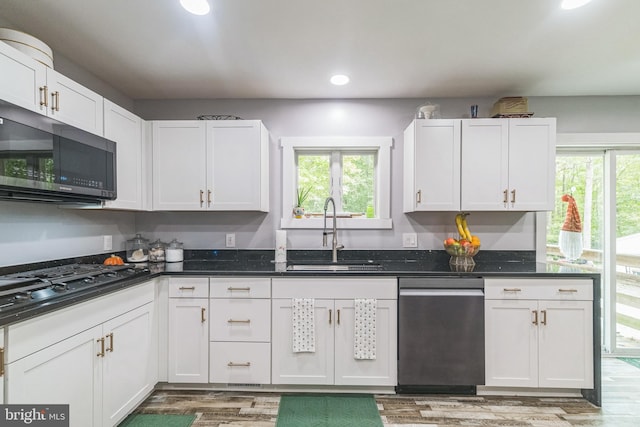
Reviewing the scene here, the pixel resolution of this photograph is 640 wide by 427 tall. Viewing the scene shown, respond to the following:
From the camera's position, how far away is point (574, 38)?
1.94m

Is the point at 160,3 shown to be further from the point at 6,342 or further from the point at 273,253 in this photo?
the point at 273,253

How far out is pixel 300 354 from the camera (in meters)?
2.21

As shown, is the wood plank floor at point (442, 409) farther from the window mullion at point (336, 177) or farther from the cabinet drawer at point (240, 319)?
the window mullion at point (336, 177)

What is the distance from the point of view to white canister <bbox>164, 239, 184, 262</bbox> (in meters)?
2.68

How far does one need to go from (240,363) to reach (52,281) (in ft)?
4.06

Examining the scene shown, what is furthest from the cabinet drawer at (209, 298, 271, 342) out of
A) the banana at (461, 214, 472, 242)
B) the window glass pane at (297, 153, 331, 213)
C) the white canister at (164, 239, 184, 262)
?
the banana at (461, 214, 472, 242)

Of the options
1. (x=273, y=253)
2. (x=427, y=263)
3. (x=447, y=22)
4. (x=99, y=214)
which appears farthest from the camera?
(x=273, y=253)

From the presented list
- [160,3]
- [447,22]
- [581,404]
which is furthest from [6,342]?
[581,404]

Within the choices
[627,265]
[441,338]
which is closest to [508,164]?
[441,338]

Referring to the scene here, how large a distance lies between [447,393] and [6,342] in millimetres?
2476

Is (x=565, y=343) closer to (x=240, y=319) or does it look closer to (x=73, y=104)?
(x=240, y=319)

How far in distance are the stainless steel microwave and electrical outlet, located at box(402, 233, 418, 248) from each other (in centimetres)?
229

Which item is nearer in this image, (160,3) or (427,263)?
(160,3)

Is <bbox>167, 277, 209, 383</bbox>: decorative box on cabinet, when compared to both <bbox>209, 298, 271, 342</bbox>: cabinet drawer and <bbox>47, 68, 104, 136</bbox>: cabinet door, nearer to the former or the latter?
<bbox>209, 298, 271, 342</bbox>: cabinet drawer
